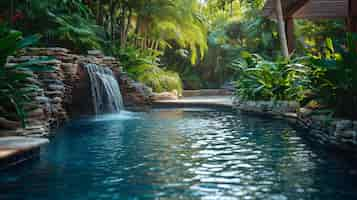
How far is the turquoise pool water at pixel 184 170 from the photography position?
2.45m

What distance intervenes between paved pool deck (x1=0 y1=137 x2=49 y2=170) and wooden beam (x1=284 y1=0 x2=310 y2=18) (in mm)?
5896

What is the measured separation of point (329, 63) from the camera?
3.95 meters

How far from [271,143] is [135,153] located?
1643 millimetres

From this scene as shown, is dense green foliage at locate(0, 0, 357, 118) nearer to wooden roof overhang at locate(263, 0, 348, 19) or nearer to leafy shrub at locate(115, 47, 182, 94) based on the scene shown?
leafy shrub at locate(115, 47, 182, 94)

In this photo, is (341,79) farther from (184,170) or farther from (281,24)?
(281,24)

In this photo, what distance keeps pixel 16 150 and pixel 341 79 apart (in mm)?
3457

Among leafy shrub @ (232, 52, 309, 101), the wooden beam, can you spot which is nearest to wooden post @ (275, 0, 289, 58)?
the wooden beam

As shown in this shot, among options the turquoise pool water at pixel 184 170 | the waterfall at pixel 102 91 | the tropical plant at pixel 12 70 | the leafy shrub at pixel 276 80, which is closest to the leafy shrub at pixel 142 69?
the waterfall at pixel 102 91

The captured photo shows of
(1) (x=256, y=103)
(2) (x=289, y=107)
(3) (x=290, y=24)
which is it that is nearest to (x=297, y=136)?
(2) (x=289, y=107)

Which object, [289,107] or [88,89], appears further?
[88,89]

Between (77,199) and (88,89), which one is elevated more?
(88,89)

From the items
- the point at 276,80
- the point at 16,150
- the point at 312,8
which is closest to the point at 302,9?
the point at 312,8

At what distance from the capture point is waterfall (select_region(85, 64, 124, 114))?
8868mm

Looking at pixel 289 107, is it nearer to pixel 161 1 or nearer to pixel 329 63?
pixel 329 63
